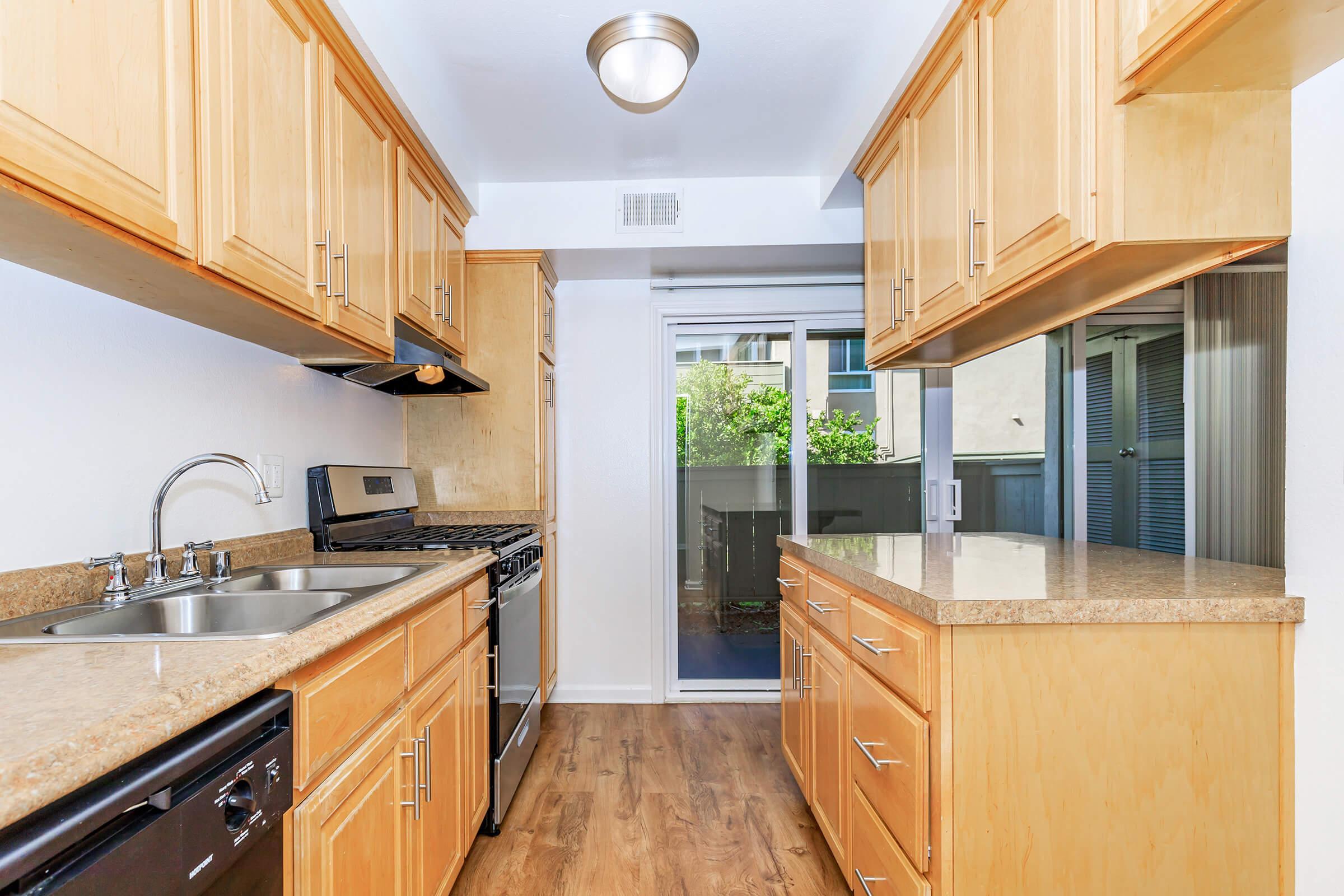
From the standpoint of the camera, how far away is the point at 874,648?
1546 millimetres

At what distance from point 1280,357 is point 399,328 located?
8.60 feet

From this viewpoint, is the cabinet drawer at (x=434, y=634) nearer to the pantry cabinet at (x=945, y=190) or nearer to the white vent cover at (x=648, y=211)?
the pantry cabinet at (x=945, y=190)

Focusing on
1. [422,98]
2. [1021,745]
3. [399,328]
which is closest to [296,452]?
[399,328]

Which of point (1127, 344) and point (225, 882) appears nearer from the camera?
point (225, 882)

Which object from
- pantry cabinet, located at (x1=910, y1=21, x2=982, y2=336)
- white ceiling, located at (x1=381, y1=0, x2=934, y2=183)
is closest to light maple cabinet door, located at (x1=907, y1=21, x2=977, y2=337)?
pantry cabinet, located at (x1=910, y1=21, x2=982, y2=336)

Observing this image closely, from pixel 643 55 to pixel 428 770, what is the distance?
1954mm

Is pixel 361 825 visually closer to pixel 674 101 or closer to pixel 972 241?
pixel 972 241

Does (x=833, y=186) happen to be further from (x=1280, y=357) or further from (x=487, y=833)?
(x=487, y=833)

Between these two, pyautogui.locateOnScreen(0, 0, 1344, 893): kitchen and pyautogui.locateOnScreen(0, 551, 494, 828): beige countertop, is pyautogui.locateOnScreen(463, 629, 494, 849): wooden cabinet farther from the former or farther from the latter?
pyautogui.locateOnScreen(0, 551, 494, 828): beige countertop

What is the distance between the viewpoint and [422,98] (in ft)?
7.49

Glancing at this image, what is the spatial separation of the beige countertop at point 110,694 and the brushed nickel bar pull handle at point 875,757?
1094mm

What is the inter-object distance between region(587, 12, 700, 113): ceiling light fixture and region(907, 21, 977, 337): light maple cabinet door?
0.70 m

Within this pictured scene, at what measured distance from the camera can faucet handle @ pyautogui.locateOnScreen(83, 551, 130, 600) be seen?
51.8 inches

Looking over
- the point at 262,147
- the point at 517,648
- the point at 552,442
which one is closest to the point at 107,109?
the point at 262,147
